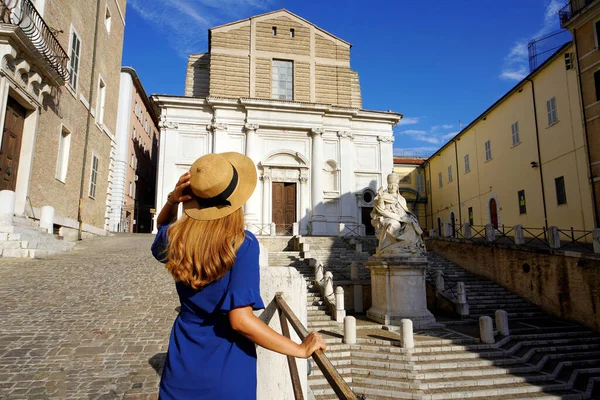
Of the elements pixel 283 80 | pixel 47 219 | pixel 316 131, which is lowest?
pixel 47 219

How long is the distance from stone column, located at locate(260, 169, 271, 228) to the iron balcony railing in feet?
38.3

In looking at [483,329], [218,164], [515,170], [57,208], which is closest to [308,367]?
[218,164]

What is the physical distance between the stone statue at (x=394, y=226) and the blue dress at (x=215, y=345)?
9896 mm

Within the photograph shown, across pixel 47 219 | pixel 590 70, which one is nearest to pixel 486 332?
pixel 47 219

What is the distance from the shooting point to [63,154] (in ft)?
53.4

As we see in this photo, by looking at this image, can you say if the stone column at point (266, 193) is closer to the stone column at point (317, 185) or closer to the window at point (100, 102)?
the stone column at point (317, 185)

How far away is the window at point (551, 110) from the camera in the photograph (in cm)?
2009

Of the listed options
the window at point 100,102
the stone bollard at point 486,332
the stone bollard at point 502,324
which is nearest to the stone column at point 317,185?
the window at point 100,102

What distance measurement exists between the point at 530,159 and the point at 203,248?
974 inches

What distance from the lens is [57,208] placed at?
15484 millimetres

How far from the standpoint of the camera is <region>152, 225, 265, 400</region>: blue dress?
158 centimetres

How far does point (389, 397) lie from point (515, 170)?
20.7 metres

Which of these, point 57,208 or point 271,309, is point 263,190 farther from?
point 271,309

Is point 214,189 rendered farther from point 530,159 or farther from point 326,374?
point 530,159
